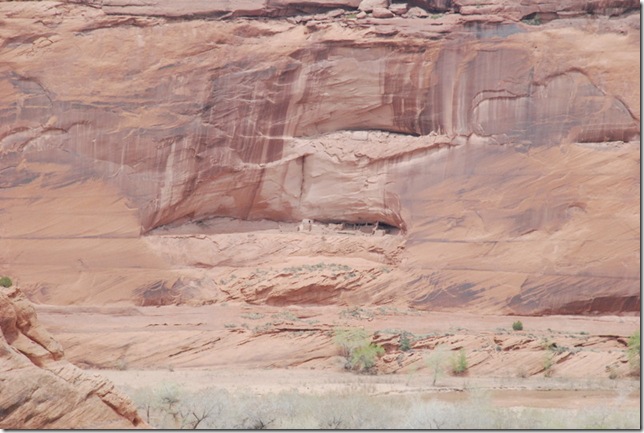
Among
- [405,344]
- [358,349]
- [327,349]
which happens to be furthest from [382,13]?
[358,349]

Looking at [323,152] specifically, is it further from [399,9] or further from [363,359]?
[363,359]

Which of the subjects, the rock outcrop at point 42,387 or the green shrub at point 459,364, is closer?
the rock outcrop at point 42,387

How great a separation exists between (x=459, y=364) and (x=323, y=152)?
29.2 ft

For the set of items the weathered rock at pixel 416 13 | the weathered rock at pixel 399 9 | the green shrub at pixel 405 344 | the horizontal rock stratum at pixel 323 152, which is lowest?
the green shrub at pixel 405 344

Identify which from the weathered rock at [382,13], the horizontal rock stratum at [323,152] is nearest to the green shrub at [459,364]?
the horizontal rock stratum at [323,152]

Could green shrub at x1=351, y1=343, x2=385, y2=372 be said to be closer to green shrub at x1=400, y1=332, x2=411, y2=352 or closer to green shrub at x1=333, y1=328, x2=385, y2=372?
green shrub at x1=333, y1=328, x2=385, y2=372

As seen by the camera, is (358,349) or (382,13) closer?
(358,349)

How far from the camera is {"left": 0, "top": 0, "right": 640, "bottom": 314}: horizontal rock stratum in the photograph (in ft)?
114

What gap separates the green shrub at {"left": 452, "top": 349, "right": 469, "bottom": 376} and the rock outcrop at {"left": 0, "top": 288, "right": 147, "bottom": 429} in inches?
488

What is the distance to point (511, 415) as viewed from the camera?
2147 cm

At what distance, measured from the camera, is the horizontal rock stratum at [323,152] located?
34.7 metres

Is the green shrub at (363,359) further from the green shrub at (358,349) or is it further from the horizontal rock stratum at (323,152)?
the horizontal rock stratum at (323,152)

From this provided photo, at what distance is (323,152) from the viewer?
36.6 m

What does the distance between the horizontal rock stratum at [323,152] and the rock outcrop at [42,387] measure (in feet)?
53.2
